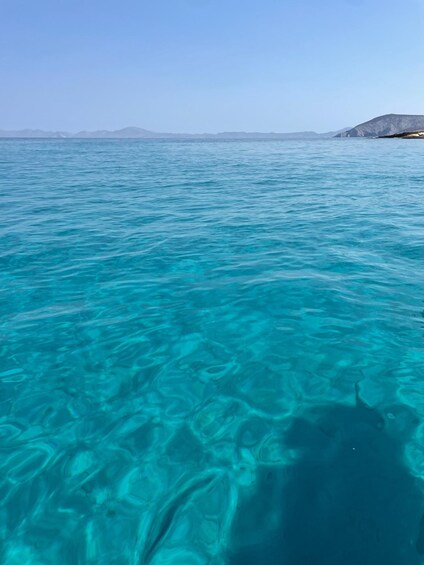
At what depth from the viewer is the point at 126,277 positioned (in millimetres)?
9070

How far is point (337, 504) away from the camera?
3727 mm

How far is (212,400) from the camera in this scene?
5164 mm

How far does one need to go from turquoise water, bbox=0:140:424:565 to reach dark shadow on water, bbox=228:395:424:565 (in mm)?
19

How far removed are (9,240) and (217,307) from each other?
825cm

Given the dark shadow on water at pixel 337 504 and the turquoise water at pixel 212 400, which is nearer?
the dark shadow on water at pixel 337 504

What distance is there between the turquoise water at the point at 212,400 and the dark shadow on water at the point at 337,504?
0.06 ft

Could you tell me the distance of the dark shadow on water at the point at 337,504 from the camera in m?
3.32

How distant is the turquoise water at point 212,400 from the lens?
3.52 m

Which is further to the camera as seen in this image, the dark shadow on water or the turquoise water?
the turquoise water

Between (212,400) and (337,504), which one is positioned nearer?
(337,504)

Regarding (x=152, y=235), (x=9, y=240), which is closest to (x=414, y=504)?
(x=152, y=235)

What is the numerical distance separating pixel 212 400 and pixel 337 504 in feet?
6.67

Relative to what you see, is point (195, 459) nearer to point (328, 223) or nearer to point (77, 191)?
point (328, 223)

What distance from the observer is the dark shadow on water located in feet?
10.9
